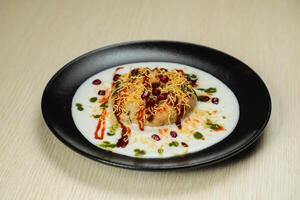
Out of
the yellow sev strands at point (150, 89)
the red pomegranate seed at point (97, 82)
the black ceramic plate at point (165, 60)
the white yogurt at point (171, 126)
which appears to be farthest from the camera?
the red pomegranate seed at point (97, 82)

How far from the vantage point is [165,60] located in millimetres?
1906

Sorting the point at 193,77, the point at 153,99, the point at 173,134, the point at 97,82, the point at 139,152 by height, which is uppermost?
the point at 193,77

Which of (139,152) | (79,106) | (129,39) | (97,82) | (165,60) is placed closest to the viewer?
(139,152)

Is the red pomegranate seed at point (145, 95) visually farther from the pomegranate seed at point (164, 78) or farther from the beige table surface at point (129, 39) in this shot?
the beige table surface at point (129, 39)

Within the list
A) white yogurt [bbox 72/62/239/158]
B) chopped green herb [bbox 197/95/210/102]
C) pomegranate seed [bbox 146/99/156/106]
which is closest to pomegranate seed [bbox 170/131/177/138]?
white yogurt [bbox 72/62/239/158]

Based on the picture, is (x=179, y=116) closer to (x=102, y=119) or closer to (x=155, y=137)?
(x=155, y=137)

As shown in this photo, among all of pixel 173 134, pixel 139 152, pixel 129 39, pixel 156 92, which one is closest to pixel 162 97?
pixel 156 92

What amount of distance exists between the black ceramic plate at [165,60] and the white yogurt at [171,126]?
1.1 inches

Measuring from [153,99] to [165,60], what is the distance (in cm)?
39

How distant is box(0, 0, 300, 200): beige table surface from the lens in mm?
1405

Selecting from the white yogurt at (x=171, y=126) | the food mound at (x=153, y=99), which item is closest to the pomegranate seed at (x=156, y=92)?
the food mound at (x=153, y=99)

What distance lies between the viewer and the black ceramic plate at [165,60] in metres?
1.33

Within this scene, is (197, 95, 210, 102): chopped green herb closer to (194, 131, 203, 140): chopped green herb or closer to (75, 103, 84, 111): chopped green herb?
(194, 131, 203, 140): chopped green herb

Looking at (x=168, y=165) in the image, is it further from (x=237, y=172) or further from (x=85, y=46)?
(x=85, y=46)
